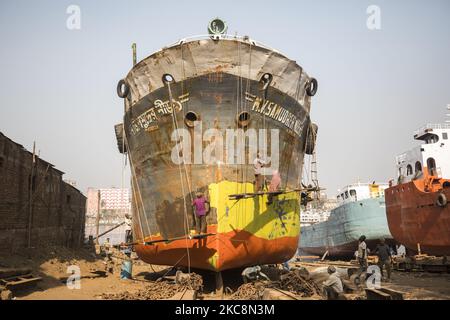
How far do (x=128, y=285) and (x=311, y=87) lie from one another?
8577 millimetres

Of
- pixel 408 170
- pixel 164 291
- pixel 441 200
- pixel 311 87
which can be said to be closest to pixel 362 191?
pixel 408 170

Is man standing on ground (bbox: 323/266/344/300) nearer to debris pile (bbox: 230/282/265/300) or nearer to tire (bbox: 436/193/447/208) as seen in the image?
debris pile (bbox: 230/282/265/300)

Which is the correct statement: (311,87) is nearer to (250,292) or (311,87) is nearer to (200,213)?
(200,213)

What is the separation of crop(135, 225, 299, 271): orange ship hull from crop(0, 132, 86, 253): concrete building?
6394 mm

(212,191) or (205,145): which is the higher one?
(205,145)

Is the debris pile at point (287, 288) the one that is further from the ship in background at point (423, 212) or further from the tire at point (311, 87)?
the ship in background at point (423, 212)

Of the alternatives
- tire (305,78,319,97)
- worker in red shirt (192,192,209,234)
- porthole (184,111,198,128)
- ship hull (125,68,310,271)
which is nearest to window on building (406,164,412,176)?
tire (305,78,319,97)

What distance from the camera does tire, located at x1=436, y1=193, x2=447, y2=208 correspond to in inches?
471

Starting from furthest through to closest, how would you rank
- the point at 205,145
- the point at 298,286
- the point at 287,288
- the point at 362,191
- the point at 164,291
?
the point at 362,191
the point at 205,145
the point at 287,288
the point at 298,286
the point at 164,291

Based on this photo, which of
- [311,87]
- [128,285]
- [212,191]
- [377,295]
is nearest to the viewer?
[377,295]

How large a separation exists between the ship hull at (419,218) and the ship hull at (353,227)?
360 cm

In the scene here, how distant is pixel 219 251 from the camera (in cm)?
789

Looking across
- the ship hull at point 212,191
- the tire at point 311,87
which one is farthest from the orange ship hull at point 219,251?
the tire at point 311,87
